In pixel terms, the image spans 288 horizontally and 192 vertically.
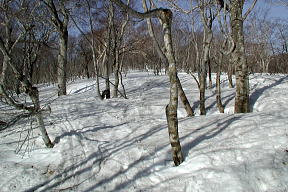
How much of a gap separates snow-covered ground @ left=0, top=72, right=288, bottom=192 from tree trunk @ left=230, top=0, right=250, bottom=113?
116cm

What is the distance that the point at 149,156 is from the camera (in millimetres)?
4441

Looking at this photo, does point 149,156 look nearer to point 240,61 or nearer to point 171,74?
point 171,74

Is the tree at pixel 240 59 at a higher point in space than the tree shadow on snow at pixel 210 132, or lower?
higher

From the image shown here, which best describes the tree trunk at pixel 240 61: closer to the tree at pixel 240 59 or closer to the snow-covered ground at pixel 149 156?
the tree at pixel 240 59

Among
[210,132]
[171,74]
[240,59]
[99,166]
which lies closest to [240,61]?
[240,59]

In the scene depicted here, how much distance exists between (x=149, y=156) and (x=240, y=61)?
4507mm

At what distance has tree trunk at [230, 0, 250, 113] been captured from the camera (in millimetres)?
6750

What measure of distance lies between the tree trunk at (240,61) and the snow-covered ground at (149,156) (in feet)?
3.79

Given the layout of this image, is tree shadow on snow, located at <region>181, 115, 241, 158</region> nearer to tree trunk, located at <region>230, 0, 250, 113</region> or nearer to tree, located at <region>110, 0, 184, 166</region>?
tree, located at <region>110, 0, 184, 166</region>

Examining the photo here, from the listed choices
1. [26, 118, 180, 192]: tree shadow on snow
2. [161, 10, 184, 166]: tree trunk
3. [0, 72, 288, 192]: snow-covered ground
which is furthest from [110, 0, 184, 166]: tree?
[26, 118, 180, 192]: tree shadow on snow

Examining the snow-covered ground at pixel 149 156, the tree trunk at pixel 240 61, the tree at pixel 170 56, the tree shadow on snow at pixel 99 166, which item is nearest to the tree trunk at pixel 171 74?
the tree at pixel 170 56

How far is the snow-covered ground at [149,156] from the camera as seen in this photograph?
3410mm

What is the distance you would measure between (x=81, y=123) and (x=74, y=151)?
1.66m

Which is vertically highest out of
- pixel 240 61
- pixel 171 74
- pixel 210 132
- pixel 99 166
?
pixel 240 61
